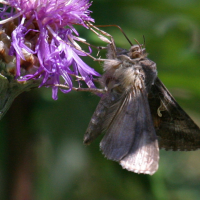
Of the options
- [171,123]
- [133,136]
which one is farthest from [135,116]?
[171,123]

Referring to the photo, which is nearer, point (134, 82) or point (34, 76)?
point (34, 76)

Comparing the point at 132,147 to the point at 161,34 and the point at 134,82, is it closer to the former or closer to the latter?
the point at 134,82

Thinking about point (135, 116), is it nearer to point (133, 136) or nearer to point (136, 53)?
point (133, 136)

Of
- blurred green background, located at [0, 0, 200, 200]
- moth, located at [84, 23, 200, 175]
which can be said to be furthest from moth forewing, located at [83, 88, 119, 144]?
blurred green background, located at [0, 0, 200, 200]

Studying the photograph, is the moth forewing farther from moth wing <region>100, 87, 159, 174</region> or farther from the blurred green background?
the blurred green background

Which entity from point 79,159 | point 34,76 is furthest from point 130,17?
point 34,76

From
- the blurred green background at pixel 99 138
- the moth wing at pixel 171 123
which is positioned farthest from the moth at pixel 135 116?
the blurred green background at pixel 99 138

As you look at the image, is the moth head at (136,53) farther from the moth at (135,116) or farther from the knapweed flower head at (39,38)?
the knapweed flower head at (39,38)
